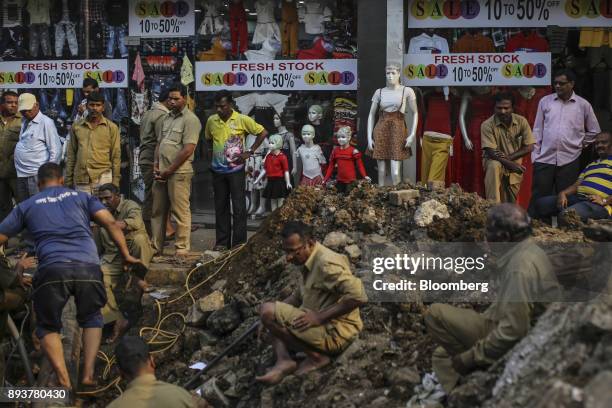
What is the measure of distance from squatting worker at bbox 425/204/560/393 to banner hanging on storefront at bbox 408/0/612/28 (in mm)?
7782

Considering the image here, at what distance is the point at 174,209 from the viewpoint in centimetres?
1158

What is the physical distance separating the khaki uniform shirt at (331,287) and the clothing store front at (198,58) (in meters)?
6.44

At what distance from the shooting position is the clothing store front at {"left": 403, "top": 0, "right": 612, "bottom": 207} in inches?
541

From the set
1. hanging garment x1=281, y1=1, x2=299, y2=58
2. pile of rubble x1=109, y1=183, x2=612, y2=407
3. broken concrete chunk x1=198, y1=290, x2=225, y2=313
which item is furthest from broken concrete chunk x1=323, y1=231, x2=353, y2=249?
hanging garment x1=281, y1=1, x2=299, y2=58

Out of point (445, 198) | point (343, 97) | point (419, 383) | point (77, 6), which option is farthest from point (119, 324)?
point (77, 6)

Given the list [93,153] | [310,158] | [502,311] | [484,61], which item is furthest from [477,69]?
[502,311]

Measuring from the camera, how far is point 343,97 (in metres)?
14.3

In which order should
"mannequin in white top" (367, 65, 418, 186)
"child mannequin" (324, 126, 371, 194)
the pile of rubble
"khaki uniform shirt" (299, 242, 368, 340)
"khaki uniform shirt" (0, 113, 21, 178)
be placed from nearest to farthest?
1. the pile of rubble
2. "khaki uniform shirt" (299, 242, 368, 340)
3. "khaki uniform shirt" (0, 113, 21, 178)
4. "mannequin in white top" (367, 65, 418, 186)
5. "child mannequin" (324, 126, 371, 194)

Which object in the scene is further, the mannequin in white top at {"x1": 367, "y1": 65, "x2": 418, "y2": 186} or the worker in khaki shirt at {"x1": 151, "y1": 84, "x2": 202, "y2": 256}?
the mannequin in white top at {"x1": 367, "y1": 65, "x2": 418, "y2": 186}

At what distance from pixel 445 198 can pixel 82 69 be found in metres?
7.42

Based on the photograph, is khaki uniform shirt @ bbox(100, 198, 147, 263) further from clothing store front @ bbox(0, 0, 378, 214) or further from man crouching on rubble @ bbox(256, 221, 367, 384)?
clothing store front @ bbox(0, 0, 378, 214)

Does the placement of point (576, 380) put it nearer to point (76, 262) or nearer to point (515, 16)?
point (76, 262)

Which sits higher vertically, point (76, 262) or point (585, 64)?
point (585, 64)

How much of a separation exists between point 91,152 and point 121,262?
199cm
